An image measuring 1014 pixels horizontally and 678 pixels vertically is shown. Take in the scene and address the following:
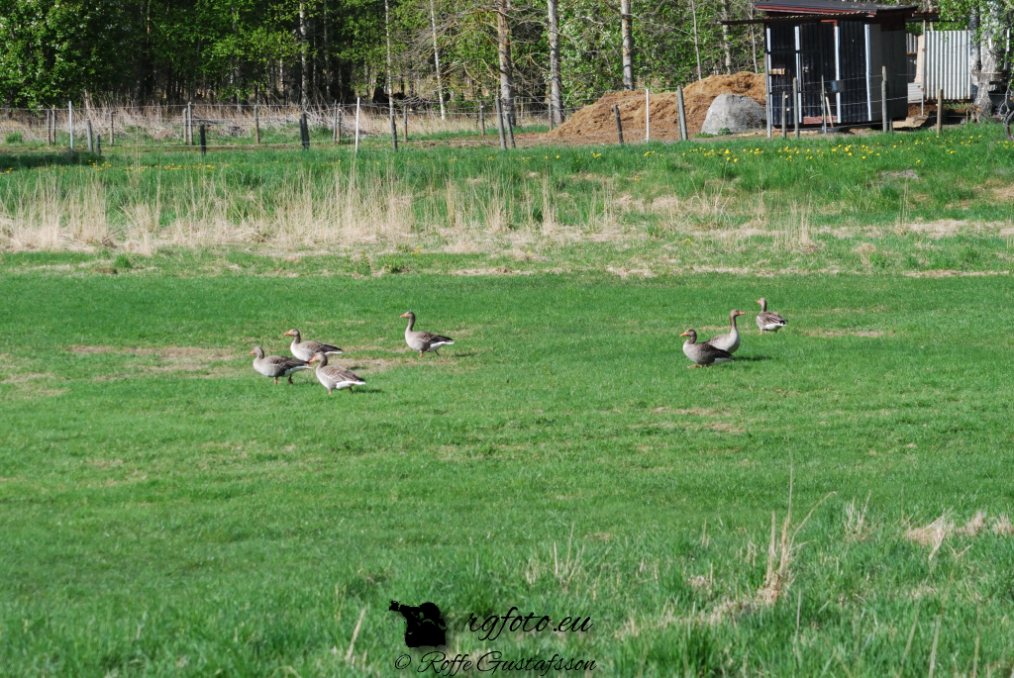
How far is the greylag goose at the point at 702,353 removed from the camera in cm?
1605

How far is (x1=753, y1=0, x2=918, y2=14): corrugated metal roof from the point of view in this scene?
41672 millimetres

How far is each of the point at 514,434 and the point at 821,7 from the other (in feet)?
114

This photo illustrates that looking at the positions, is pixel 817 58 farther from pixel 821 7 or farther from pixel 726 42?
pixel 726 42

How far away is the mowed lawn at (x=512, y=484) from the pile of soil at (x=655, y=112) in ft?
78.6

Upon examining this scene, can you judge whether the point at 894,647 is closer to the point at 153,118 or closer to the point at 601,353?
the point at 601,353

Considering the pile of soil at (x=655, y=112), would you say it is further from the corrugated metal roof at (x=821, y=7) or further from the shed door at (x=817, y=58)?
the corrugated metal roof at (x=821, y=7)

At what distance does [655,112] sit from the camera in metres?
47.1

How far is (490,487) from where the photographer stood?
35.7ft

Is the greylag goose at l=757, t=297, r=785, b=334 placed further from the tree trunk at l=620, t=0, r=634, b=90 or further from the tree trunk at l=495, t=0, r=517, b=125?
the tree trunk at l=620, t=0, r=634, b=90

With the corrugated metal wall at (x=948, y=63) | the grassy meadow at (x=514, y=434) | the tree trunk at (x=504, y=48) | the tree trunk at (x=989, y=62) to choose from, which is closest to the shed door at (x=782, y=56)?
the tree trunk at (x=989, y=62)

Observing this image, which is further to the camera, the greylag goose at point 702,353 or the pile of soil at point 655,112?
the pile of soil at point 655,112

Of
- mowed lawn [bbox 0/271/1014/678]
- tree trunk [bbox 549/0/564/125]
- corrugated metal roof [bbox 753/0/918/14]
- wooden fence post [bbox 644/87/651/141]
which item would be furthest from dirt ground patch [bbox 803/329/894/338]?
tree trunk [bbox 549/0/564/125]

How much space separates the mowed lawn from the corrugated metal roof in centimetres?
2192

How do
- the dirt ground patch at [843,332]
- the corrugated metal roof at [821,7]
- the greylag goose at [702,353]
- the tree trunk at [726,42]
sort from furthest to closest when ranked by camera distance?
the tree trunk at [726,42] → the corrugated metal roof at [821,7] → the dirt ground patch at [843,332] → the greylag goose at [702,353]
